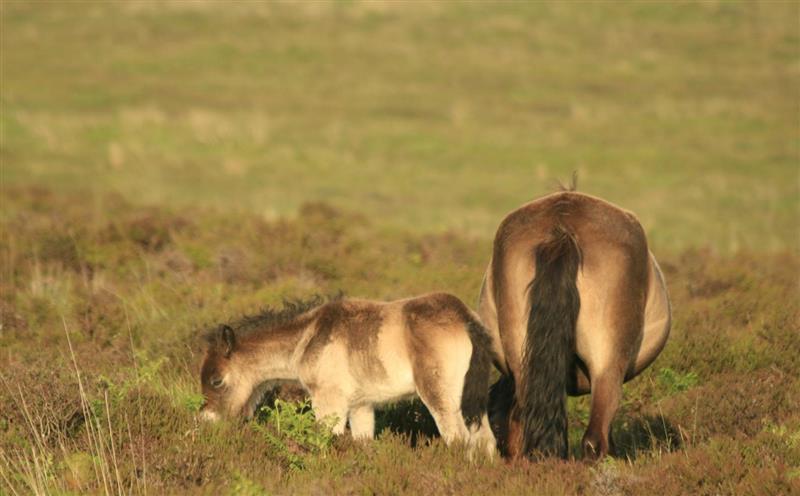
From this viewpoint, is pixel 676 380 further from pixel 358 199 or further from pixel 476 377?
pixel 358 199

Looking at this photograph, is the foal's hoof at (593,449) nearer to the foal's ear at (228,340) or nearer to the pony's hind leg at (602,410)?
the pony's hind leg at (602,410)

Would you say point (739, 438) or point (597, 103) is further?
point (597, 103)

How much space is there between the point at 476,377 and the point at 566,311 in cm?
82

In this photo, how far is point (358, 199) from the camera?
26.5 m

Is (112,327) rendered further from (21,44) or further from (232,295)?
(21,44)

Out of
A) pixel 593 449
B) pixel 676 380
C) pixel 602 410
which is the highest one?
pixel 602 410

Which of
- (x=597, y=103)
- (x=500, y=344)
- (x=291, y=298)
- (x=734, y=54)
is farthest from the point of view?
(x=734, y=54)

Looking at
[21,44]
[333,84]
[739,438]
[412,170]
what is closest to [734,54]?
[333,84]

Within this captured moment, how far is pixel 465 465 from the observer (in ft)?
24.9

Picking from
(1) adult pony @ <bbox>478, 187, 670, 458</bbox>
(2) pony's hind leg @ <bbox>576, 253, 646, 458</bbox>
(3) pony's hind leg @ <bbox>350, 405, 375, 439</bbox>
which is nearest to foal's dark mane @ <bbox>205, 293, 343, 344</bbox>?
(3) pony's hind leg @ <bbox>350, 405, 375, 439</bbox>

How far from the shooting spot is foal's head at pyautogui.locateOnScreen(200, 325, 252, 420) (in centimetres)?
868

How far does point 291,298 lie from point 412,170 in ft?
59.5

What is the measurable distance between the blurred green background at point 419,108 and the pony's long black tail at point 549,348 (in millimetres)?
12845

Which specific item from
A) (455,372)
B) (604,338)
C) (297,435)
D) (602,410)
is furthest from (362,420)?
(604,338)
